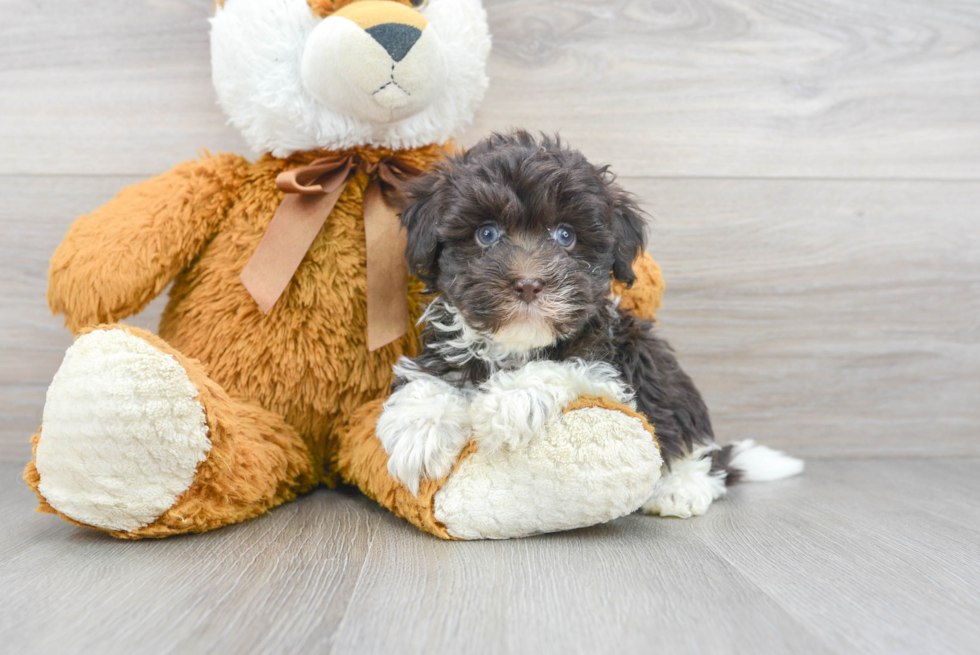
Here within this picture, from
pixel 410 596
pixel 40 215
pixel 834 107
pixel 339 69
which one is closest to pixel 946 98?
pixel 834 107

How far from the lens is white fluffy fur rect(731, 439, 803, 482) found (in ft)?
5.53

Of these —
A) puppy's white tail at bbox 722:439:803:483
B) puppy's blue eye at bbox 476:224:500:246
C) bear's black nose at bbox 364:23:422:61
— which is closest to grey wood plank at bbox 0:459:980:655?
puppy's white tail at bbox 722:439:803:483

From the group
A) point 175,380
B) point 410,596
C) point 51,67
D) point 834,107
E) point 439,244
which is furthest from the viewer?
point 834,107

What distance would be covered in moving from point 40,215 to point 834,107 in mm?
1994

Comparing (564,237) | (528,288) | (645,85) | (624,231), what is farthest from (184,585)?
(645,85)

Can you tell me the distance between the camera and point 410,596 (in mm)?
948

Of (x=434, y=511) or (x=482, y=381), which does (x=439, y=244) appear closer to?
(x=482, y=381)

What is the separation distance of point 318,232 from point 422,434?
19.6 inches

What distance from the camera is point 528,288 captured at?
3.55 feet

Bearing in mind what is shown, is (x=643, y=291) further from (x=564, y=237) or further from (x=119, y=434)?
(x=119, y=434)

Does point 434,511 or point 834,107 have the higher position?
point 834,107

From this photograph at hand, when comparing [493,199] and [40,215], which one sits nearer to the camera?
[493,199]

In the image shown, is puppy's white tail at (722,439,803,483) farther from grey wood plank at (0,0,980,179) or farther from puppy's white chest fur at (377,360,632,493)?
grey wood plank at (0,0,980,179)

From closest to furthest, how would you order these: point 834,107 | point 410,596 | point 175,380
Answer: point 410,596, point 175,380, point 834,107
